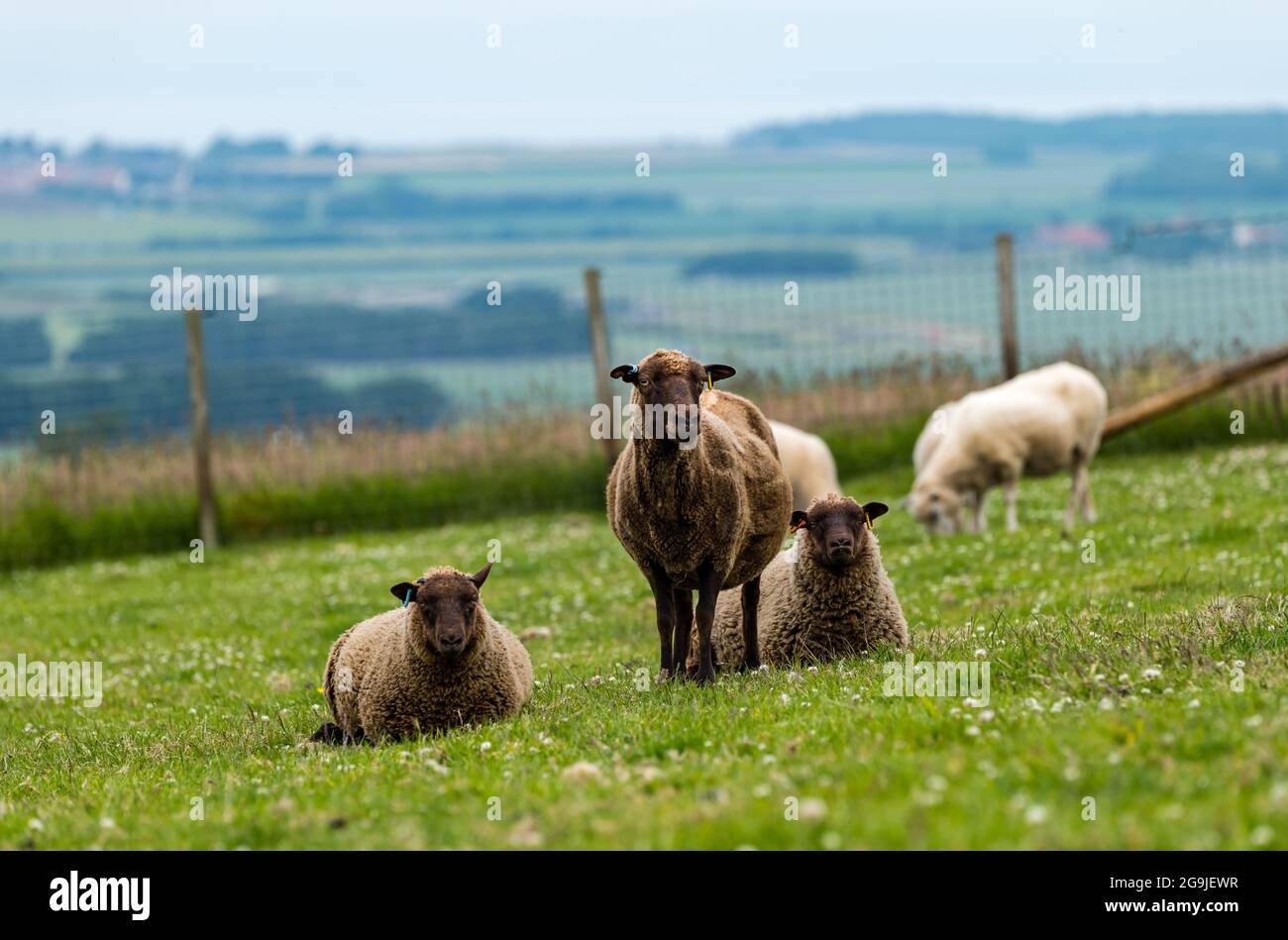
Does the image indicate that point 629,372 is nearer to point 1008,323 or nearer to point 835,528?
point 835,528

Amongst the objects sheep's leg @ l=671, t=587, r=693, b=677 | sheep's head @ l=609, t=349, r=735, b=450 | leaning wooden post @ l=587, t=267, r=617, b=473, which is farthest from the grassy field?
leaning wooden post @ l=587, t=267, r=617, b=473

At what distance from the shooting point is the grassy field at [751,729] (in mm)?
4609

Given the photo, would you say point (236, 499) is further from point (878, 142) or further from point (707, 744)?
point (878, 142)

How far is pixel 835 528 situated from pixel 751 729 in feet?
9.71

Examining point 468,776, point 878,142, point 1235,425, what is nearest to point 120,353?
point 1235,425

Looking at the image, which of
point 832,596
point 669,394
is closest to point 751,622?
point 832,596

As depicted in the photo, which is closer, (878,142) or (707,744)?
(707,744)

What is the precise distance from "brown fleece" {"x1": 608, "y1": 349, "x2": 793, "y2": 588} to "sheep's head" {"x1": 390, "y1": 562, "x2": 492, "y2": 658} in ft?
3.06

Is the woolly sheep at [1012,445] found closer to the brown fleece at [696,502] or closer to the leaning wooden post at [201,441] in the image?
the brown fleece at [696,502]

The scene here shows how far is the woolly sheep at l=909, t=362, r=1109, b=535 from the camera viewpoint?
637 inches

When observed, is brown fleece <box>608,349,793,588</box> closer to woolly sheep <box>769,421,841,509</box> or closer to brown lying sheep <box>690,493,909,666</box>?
brown lying sheep <box>690,493,909,666</box>
